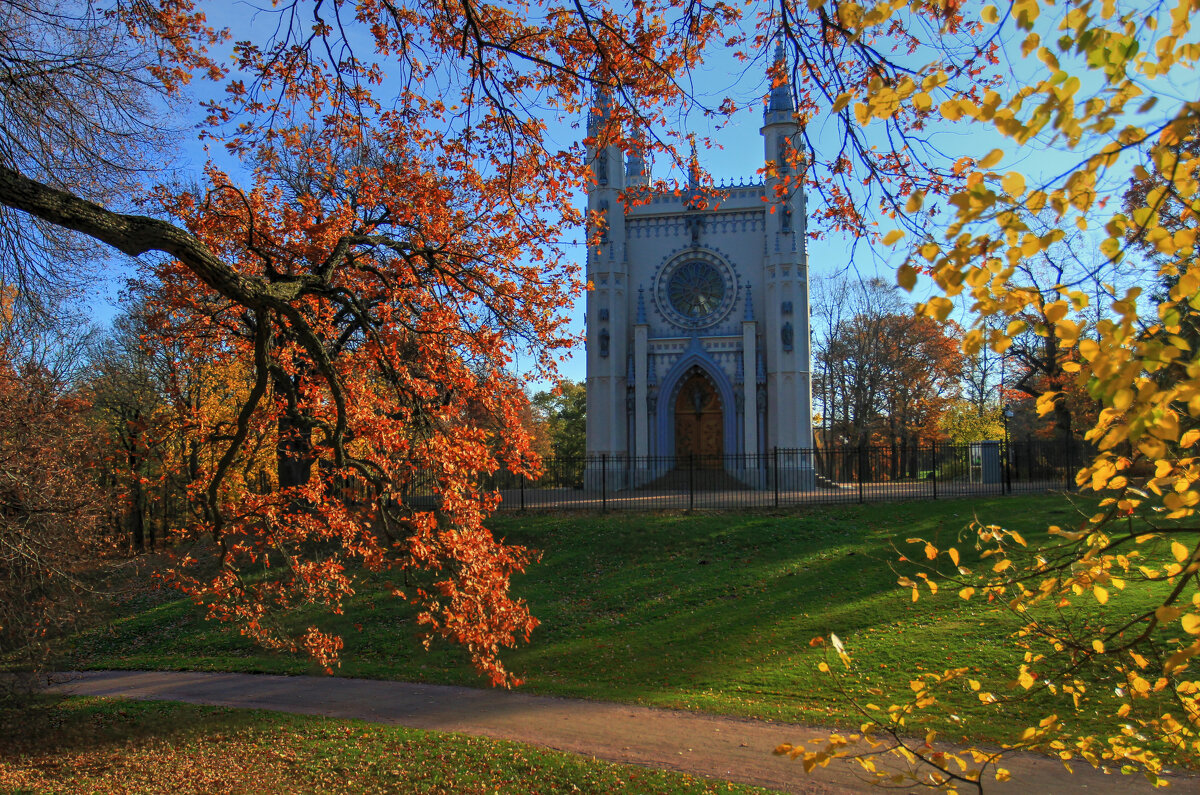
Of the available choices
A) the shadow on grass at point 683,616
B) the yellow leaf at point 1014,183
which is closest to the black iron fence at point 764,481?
the shadow on grass at point 683,616

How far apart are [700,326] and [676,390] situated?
8.71 ft

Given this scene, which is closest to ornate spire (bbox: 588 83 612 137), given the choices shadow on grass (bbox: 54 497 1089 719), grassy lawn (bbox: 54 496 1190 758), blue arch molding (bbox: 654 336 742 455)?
grassy lawn (bbox: 54 496 1190 758)

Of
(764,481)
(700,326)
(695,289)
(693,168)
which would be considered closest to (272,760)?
(693,168)

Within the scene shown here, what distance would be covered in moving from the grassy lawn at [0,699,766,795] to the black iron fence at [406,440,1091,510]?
830 cm

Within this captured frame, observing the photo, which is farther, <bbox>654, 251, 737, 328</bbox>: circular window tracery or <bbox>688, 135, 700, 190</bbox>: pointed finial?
<bbox>654, 251, 737, 328</bbox>: circular window tracery

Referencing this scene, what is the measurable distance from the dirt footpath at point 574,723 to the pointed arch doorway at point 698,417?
18650 mm

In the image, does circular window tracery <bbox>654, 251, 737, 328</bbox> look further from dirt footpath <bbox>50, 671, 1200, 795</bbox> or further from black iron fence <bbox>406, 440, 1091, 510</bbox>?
dirt footpath <bbox>50, 671, 1200, 795</bbox>

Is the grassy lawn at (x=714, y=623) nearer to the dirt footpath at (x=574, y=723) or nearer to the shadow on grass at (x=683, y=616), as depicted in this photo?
the shadow on grass at (x=683, y=616)

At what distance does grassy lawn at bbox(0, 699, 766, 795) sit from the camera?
7.51m

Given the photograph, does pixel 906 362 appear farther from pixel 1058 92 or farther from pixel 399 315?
pixel 1058 92

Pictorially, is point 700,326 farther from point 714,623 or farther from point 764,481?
point 714,623

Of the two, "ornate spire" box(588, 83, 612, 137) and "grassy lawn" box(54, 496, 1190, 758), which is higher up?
"ornate spire" box(588, 83, 612, 137)

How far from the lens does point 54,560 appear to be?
27.6 ft

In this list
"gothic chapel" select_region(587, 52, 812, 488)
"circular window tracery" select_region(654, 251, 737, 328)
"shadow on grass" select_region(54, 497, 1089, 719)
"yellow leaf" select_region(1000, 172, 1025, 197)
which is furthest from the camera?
"circular window tracery" select_region(654, 251, 737, 328)
